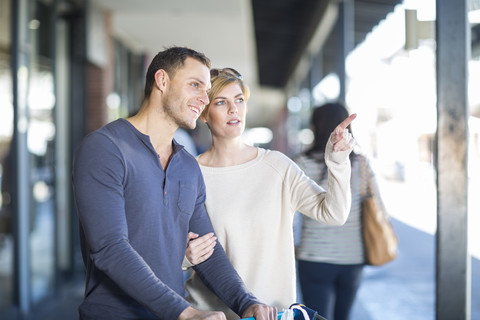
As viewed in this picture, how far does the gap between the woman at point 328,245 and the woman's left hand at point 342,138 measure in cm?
105

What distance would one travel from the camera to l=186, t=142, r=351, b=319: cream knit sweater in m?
1.79

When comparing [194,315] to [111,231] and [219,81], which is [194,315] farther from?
[219,81]

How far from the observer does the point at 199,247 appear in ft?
5.40

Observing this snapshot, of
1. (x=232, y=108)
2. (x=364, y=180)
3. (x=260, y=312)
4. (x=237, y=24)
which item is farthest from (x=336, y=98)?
(x=260, y=312)

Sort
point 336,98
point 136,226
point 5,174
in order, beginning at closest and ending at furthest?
point 136,226 → point 336,98 → point 5,174

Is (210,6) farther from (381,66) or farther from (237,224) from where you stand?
(237,224)

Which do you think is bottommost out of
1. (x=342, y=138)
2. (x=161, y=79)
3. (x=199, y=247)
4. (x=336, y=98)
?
(x=199, y=247)

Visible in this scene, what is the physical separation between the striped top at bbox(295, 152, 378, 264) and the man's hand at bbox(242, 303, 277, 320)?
1.23 metres

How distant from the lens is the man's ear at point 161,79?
5.19 feet

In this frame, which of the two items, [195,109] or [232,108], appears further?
[232,108]

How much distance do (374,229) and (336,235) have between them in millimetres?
207

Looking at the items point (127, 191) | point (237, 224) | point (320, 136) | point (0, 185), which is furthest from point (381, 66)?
point (0, 185)

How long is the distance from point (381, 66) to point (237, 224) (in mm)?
3623

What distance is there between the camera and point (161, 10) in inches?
256
